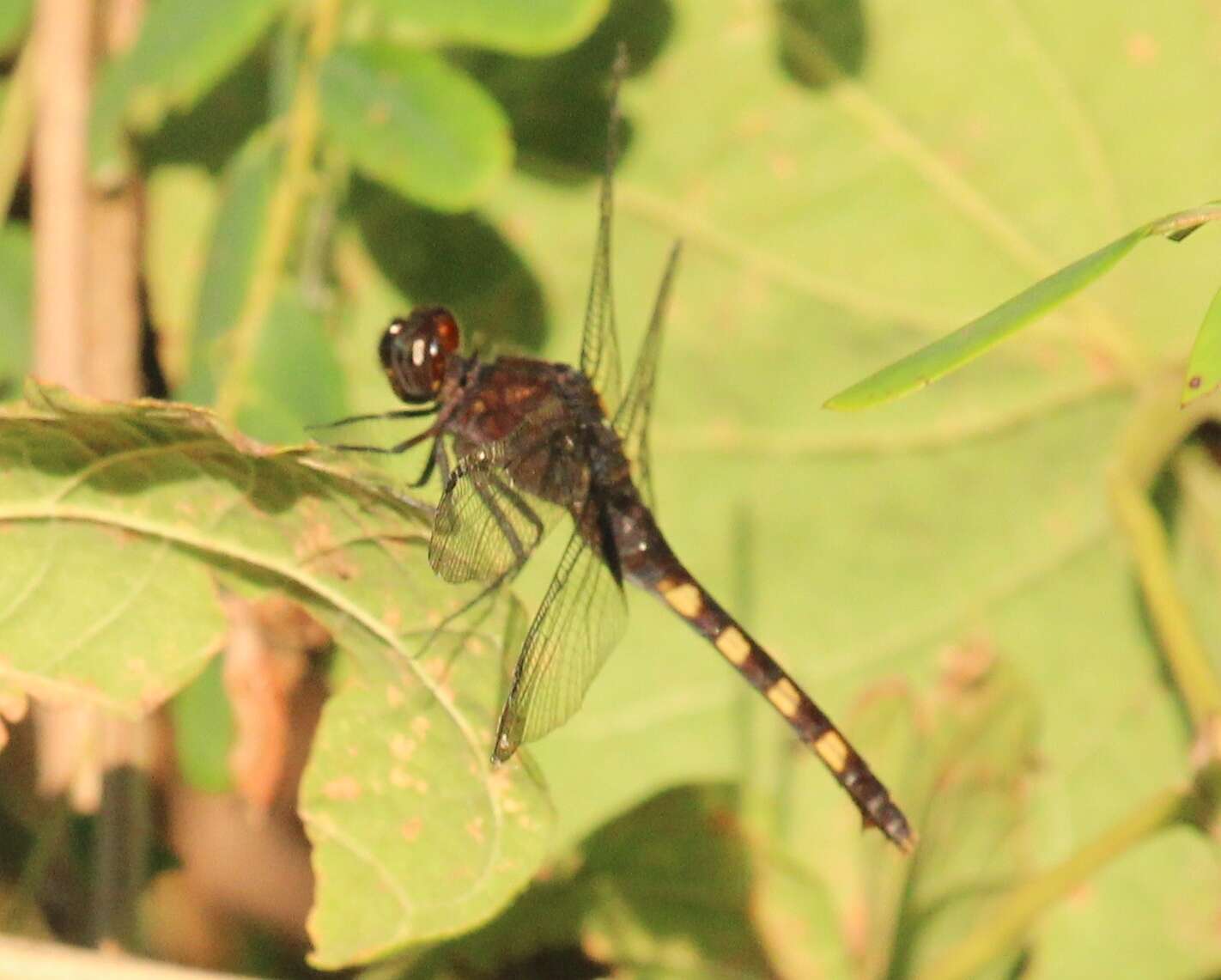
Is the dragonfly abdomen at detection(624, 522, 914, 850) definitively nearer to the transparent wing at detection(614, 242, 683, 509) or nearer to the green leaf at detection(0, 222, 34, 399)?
the transparent wing at detection(614, 242, 683, 509)

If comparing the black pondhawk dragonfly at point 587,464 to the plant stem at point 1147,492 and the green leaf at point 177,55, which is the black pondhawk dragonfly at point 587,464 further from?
the plant stem at point 1147,492

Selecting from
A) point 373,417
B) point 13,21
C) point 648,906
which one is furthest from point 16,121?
point 648,906

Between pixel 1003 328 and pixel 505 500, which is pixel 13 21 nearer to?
pixel 505 500

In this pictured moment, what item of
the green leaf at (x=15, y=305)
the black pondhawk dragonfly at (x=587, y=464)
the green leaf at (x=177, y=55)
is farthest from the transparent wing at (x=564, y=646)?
the green leaf at (x=15, y=305)

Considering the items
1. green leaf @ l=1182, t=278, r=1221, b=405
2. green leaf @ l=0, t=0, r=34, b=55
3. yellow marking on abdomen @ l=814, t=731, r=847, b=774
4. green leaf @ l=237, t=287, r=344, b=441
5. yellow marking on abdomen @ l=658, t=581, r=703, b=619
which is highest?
green leaf @ l=0, t=0, r=34, b=55

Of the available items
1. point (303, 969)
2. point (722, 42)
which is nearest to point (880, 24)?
point (722, 42)

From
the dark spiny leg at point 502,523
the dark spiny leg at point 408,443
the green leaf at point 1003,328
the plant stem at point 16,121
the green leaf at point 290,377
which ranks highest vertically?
the plant stem at point 16,121

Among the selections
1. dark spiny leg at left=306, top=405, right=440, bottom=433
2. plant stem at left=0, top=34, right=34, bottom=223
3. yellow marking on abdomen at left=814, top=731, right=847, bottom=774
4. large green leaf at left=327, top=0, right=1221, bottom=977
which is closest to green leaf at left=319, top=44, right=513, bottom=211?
dark spiny leg at left=306, top=405, right=440, bottom=433
